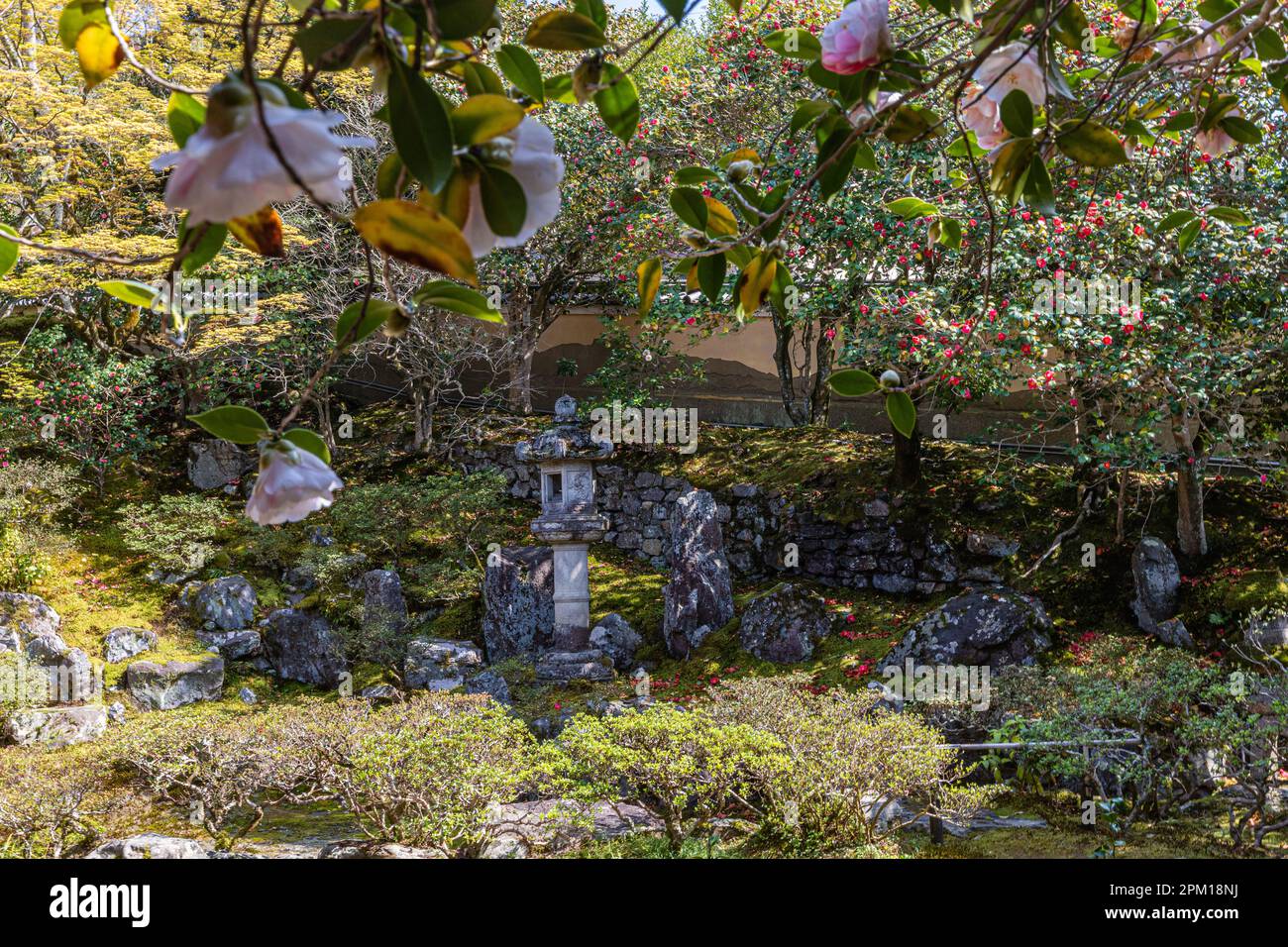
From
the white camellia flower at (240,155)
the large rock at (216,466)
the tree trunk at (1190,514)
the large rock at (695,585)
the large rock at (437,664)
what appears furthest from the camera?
the large rock at (216,466)

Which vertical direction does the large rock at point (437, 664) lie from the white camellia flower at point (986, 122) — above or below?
below

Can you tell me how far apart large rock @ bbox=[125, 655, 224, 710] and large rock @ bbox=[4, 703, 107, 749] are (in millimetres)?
607

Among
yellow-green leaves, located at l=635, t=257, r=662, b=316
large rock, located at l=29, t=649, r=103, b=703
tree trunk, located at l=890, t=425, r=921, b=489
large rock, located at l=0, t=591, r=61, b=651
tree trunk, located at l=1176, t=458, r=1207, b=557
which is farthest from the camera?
tree trunk, located at l=890, t=425, r=921, b=489

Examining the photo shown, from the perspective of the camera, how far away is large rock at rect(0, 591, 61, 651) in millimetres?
6984

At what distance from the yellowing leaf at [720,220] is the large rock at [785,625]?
587cm

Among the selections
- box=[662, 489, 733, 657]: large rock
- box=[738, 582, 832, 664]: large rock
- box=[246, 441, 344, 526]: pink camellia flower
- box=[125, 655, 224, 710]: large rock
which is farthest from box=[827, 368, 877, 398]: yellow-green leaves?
box=[125, 655, 224, 710]: large rock

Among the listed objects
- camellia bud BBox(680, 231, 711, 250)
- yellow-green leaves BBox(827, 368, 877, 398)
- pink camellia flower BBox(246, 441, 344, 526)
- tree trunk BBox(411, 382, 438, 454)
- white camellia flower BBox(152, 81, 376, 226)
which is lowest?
pink camellia flower BBox(246, 441, 344, 526)

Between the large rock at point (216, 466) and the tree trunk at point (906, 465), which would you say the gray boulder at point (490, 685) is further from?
the large rock at point (216, 466)

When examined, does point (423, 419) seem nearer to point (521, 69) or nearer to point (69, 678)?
point (69, 678)

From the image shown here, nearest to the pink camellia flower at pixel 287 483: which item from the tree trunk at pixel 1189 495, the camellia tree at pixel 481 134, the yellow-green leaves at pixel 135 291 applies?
the camellia tree at pixel 481 134

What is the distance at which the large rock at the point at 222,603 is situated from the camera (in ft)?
Answer: 25.9

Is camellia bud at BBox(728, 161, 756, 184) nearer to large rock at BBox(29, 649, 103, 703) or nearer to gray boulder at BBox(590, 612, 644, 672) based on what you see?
gray boulder at BBox(590, 612, 644, 672)

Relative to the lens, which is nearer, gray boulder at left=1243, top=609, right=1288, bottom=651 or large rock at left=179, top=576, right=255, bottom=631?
gray boulder at left=1243, top=609, right=1288, bottom=651
